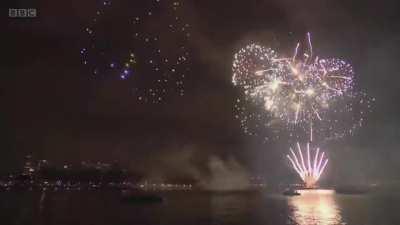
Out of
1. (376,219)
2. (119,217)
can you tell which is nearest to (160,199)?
(119,217)

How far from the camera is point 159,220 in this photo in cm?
5612

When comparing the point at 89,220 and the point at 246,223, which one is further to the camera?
the point at 89,220

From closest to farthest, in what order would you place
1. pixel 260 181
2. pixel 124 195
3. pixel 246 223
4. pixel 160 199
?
pixel 246 223 → pixel 160 199 → pixel 124 195 → pixel 260 181

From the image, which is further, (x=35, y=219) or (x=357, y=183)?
(x=357, y=183)

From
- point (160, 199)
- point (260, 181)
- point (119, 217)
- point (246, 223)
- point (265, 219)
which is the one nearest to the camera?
point (246, 223)

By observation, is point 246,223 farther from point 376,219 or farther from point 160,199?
point 160,199

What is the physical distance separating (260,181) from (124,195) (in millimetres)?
85476

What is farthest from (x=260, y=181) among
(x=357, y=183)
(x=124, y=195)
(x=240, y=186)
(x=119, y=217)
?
(x=119, y=217)

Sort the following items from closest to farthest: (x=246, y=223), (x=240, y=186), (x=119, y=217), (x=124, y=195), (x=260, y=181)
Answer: (x=246, y=223) → (x=119, y=217) → (x=124, y=195) → (x=240, y=186) → (x=260, y=181)

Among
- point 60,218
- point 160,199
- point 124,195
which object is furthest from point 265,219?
point 124,195

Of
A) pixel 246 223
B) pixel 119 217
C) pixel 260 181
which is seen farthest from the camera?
pixel 260 181

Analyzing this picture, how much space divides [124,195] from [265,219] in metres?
55.3

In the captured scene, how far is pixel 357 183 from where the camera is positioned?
180000 millimetres

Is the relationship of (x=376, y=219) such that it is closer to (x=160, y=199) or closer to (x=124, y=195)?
(x=160, y=199)
